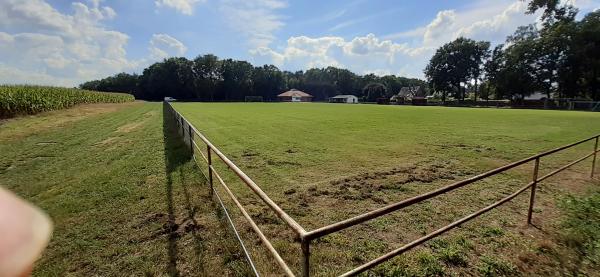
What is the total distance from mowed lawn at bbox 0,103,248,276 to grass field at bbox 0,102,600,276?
0.02m

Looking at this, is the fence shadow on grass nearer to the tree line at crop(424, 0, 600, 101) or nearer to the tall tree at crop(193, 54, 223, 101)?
the tree line at crop(424, 0, 600, 101)

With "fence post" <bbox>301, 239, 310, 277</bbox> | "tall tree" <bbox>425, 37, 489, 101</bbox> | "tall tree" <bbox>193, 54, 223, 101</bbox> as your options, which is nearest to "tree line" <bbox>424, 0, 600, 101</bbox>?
"tall tree" <bbox>425, 37, 489, 101</bbox>

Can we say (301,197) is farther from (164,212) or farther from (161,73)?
(161,73)

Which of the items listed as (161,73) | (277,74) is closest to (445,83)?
(277,74)

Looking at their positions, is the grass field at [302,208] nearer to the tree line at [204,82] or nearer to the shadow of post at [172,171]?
the shadow of post at [172,171]

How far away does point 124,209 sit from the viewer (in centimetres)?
562

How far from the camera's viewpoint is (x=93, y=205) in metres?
5.91

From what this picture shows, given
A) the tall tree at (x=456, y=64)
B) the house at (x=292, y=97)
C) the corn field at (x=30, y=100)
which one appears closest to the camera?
the corn field at (x=30, y=100)

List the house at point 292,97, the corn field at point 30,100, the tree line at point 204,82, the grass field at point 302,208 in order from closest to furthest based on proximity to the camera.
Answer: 1. the grass field at point 302,208
2. the corn field at point 30,100
3. the tree line at point 204,82
4. the house at point 292,97

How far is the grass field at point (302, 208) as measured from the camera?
13.4 feet

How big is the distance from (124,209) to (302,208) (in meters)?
3.12

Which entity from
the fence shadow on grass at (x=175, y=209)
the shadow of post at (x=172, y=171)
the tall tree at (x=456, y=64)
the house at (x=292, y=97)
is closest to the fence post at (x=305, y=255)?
the fence shadow on grass at (x=175, y=209)

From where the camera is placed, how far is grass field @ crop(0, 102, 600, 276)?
4.09 metres

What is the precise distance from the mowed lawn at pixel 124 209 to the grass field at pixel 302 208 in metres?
0.02
